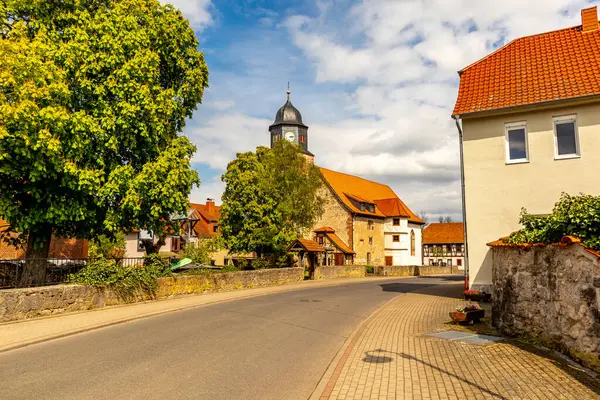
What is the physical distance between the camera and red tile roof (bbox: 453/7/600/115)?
14961 millimetres

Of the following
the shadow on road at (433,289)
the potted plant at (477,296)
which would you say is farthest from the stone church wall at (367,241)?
the potted plant at (477,296)

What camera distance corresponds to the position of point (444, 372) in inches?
264

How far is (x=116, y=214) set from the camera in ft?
54.4

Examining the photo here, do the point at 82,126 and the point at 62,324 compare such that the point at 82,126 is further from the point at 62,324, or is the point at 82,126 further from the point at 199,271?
the point at 199,271

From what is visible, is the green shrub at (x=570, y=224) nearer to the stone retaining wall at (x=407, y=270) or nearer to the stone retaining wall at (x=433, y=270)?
the stone retaining wall at (x=407, y=270)

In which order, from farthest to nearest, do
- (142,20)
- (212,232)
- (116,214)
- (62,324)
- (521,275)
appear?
(212,232) → (142,20) → (116,214) → (62,324) → (521,275)

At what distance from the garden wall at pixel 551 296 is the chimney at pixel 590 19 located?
1280 centimetres

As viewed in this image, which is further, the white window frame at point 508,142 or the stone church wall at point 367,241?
the stone church wall at point 367,241

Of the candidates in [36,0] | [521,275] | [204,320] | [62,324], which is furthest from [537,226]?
[36,0]

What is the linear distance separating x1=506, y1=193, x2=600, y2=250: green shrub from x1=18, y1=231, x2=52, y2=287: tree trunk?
1511 centimetres

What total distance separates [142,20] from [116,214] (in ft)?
27.9

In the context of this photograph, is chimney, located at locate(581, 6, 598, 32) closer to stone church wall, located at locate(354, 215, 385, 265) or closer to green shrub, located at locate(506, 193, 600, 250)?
green shrub, located at locate(506, 193, 600, 250)

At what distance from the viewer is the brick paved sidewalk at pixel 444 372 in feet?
18.7

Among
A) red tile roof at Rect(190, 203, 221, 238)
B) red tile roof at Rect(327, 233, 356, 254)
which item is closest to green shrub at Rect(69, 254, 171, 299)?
red tile roof at Rect(327, 233, 356, 254)
